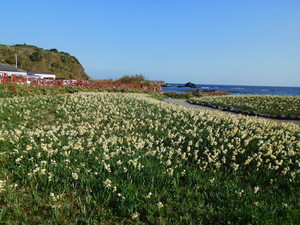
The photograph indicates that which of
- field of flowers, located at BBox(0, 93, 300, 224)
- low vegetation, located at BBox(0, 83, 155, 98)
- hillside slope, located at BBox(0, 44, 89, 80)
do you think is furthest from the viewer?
hillside slope, located at BBox(0, 44, 89, 80)

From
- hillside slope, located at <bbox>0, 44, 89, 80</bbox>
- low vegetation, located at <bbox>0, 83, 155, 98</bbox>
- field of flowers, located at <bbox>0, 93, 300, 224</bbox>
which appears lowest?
field of flowers, located at <bbox>0, 93, 300, 224</bbox>

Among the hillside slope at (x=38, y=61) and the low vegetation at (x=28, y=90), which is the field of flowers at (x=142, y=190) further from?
the hillside slope at (x=38, y=61)

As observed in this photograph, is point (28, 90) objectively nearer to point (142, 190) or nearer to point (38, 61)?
point (142, 190)

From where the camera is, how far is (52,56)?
328ft

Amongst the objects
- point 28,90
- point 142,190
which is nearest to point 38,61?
point 28,90

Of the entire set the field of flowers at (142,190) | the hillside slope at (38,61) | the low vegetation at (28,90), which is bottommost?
the field of flowers at (142,190)

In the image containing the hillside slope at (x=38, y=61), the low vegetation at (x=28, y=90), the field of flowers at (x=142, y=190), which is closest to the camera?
the field of flowers at (x=142, y=190)

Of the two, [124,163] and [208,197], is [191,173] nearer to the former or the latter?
[208,197]

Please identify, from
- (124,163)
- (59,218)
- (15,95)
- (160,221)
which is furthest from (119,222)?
(15,95)

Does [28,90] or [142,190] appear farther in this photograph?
[28,90]

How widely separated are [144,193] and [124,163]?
106 cm

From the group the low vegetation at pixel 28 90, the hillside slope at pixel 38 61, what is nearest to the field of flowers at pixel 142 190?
the low vegetation at pixel 28 90

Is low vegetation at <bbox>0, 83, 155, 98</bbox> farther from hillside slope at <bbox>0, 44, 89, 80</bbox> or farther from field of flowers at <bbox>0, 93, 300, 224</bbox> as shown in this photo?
hillside slope at <bbox>0, 44, 89, 80</bbox>

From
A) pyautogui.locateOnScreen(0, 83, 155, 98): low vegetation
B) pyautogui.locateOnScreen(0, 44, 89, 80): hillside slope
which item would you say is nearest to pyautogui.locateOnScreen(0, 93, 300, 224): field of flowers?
pyautogui.locateOnScreen(0, 83, 155, 98): low vegetation
